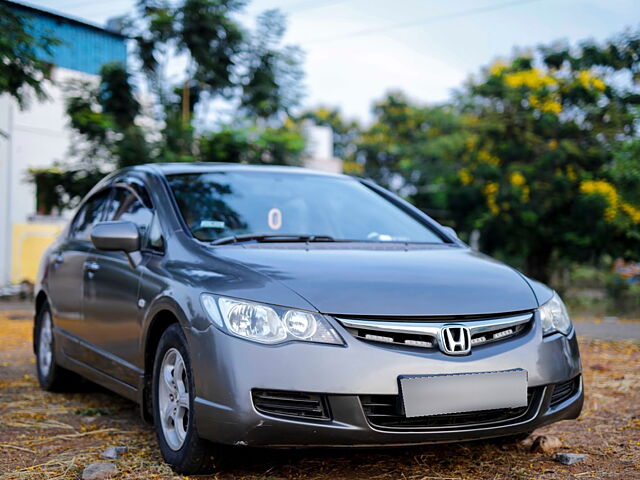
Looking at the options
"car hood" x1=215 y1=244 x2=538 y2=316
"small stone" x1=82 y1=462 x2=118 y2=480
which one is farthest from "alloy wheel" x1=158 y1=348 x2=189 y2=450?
"car hood" x1=215 y1=244 x2=538 y2=316

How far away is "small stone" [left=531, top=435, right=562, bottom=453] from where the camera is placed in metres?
4.09

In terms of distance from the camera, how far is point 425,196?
3256cm

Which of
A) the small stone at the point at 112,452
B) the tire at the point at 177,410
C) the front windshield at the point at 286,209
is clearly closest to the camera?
the tire at the point at 177,410

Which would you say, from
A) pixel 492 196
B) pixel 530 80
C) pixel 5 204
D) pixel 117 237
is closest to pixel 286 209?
pixel 117 237

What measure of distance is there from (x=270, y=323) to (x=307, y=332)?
15 centimetres

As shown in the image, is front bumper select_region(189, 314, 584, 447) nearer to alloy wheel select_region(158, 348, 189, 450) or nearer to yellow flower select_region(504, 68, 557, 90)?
alloy wheel select_region(158, 348, 189, 450)

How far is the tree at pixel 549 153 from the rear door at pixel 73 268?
12.0m

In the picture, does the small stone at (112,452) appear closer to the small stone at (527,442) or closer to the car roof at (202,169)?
the car roof at (202,169)

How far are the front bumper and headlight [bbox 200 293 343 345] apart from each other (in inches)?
1.6

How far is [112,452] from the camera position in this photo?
4023 mm

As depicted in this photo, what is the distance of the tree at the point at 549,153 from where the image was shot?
16453mm

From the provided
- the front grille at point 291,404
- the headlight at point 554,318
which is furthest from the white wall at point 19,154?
the front grille at point 291,404

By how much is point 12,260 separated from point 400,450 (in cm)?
1623

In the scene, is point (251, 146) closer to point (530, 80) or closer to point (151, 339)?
point (530, 80)
